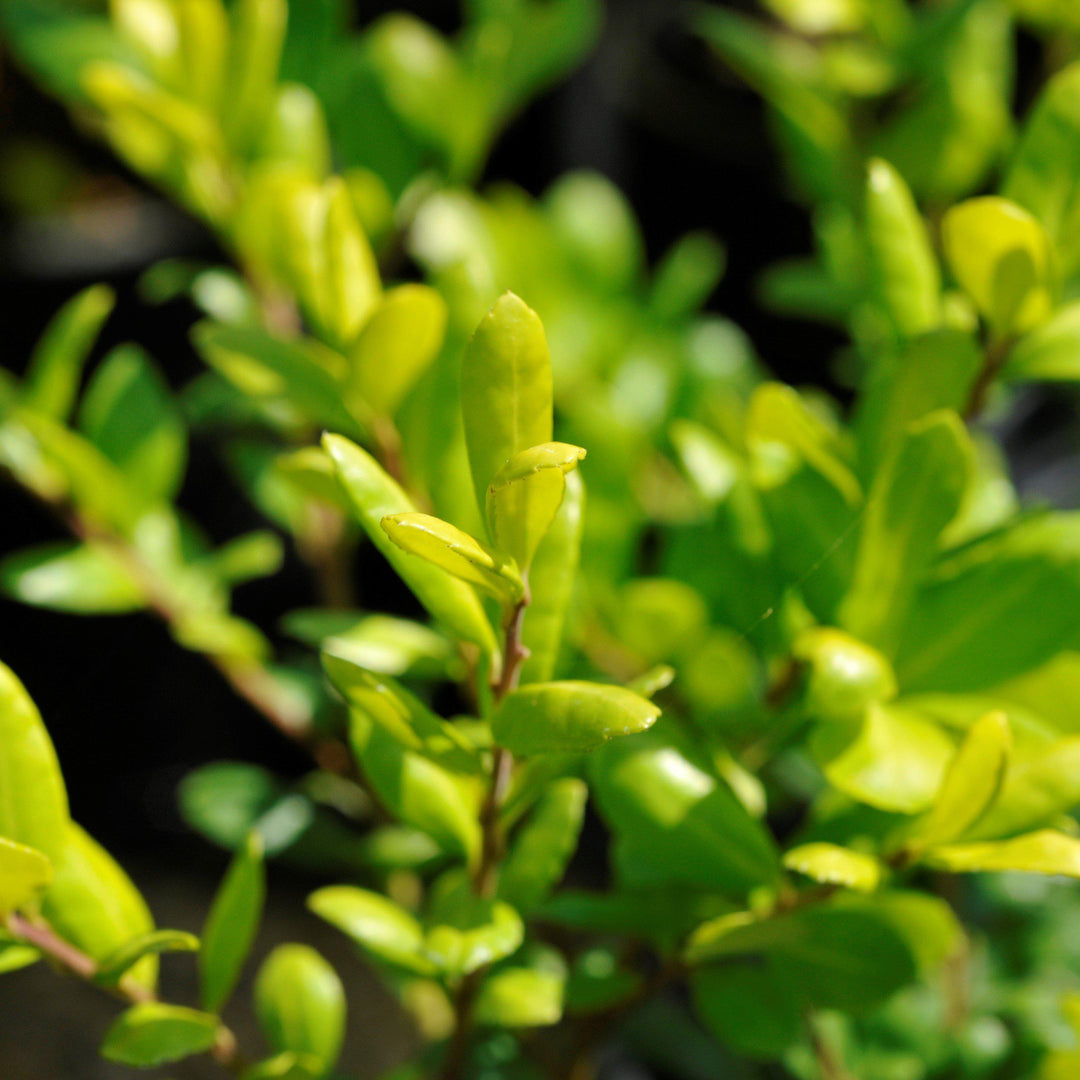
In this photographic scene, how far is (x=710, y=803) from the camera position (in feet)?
1.41

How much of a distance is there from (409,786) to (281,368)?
0.20 meters

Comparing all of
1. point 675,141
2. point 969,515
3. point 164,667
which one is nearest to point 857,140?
point 969,515

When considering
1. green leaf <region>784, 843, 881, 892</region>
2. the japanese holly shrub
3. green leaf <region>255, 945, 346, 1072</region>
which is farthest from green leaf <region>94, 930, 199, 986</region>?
green leaf <region>784, 843, 881, 892</region>

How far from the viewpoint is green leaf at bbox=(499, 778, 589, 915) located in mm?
422

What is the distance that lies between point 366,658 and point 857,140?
57cm

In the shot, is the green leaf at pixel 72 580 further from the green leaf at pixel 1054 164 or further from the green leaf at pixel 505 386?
the green leaf at pixel 1054 164

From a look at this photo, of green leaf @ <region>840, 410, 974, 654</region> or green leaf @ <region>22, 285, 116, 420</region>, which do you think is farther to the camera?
green leaf @ <region>22, 285, 116, 420</region>

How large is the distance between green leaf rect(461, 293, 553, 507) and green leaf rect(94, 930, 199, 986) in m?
0.21

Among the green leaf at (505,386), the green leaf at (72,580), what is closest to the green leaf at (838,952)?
the green leaf at (505,386)

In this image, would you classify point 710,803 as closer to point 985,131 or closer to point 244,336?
point 244,336

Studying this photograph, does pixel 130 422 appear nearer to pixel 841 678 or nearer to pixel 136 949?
pixel 136 949

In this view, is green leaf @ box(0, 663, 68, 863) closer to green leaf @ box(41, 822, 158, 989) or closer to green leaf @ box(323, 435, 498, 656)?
green leaf @ box(41, 822, 158, 989)

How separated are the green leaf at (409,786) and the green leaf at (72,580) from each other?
235mm

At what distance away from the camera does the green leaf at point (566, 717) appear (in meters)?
0.31
